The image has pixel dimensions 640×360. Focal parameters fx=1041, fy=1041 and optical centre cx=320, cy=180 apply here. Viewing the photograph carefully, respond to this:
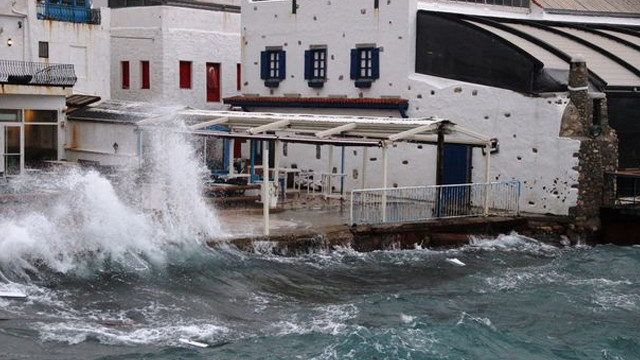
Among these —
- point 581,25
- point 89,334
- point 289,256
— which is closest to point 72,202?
point 289,256

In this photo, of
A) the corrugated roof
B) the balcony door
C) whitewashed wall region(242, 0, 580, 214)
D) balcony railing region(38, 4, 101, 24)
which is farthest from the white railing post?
balcony railing region(38, 4, 101, 24)

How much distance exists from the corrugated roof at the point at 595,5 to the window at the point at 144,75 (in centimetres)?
1363

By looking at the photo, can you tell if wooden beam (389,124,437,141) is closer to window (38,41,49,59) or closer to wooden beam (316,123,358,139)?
wooden beam (316,123,358,139)

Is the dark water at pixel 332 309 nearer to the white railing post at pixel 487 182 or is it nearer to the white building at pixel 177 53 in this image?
the white railing post at pixel 487 182

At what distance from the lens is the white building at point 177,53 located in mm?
36219

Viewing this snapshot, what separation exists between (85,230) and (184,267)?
204 centimetres

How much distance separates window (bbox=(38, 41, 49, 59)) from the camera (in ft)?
106

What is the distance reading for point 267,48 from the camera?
108 ft

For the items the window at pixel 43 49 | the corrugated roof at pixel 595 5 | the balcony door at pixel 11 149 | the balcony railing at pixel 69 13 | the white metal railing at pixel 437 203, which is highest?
the corrugated roof at pixel 595 5

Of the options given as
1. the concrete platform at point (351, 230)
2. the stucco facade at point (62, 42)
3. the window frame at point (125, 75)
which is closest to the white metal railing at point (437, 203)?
the concrete platform at point (351, 230)

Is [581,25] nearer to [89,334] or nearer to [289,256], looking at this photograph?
[289,256]

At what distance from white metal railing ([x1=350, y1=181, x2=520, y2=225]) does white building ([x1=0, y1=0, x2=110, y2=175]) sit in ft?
34.0

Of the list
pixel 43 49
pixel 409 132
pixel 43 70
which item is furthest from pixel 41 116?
pixel 409 132

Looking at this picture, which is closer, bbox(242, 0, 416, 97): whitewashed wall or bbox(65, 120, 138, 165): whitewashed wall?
bbox(242, 0, 416, 97): whitewashed wall
